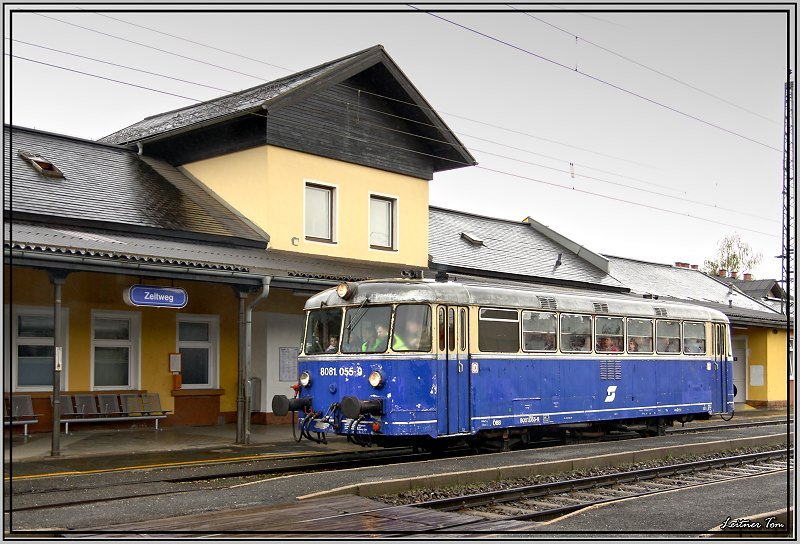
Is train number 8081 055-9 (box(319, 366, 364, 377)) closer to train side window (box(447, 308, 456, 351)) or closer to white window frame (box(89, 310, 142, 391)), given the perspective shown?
train side window (box(447, 308, 456, 351))

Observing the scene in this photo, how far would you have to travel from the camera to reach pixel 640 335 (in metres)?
18.3

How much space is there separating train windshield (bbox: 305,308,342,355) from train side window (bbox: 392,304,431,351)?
46.3 inches

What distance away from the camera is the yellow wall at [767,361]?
33.8 metres

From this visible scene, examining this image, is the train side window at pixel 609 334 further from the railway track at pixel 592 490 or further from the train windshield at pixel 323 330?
the train windshield at pixel 323 330

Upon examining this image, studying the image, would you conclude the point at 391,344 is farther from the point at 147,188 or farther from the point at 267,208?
the point at 147,188

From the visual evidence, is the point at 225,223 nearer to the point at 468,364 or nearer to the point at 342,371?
the point at 342,371

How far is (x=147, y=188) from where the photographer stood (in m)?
20.3

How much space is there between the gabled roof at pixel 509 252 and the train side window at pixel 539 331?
7.80 m

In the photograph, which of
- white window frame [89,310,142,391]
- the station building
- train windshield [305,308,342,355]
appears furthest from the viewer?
white window frame [89,310,142,391]

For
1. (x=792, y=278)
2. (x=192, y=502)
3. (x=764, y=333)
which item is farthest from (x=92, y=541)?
(x=764, y=333)

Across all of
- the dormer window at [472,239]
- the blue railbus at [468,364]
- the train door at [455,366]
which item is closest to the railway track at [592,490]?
the train door at [455,366]

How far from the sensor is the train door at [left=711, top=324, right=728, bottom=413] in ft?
67.8

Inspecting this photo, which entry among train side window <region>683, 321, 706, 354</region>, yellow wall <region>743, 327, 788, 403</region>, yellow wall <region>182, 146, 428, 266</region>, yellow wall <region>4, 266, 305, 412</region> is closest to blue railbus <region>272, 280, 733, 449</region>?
train side window <region>683, 321, 706, 354</region>

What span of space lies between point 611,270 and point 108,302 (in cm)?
1905
